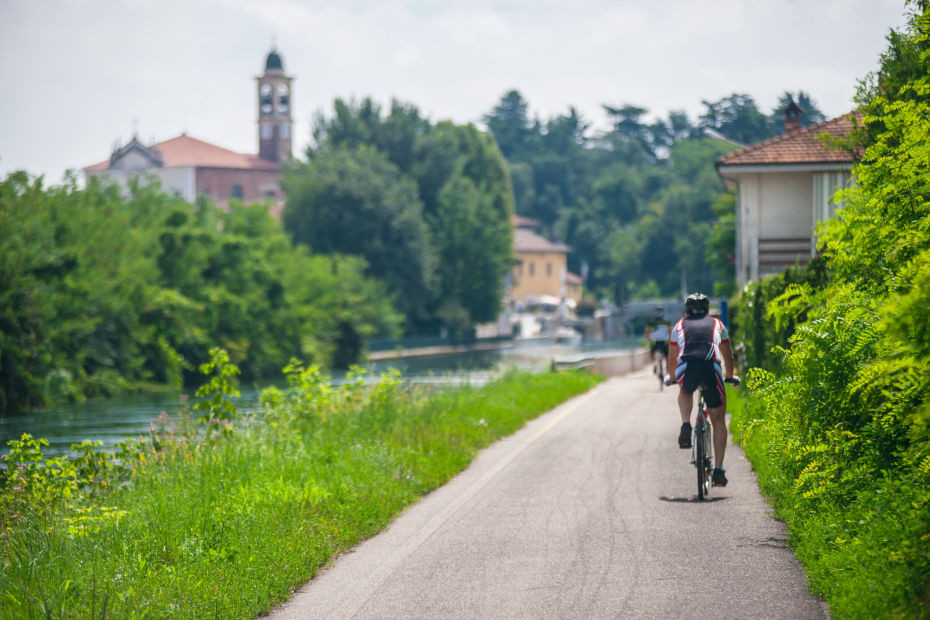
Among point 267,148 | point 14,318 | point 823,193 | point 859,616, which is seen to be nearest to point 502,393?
point 823,193

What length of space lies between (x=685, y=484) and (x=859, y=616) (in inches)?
229

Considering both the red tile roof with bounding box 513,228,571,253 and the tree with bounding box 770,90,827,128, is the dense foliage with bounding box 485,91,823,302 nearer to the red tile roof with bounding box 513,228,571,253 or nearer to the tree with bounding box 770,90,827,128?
the red tile roof with bounding box 513,228,571,253

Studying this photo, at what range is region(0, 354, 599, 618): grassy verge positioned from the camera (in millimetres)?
7098

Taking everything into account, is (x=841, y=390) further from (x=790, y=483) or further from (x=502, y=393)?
(x=502, y=393)

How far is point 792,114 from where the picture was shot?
41156 millimetres

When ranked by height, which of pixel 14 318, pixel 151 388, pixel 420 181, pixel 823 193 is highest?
pixel 420 181

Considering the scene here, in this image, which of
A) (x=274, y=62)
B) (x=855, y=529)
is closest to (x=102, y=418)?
(x=855, y=529)

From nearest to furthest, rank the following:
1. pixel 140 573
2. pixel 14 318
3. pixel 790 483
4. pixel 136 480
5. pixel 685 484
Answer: pixel 140 573
pixel 790 483
pixel 685 484
pixel 136 480
pixel 14 318

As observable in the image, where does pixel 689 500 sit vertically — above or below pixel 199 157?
below

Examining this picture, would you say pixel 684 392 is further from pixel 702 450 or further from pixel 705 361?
pixel 702 450

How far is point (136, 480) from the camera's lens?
1264cm

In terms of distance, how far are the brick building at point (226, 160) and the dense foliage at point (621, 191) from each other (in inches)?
1491

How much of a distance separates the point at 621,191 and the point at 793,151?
366ft

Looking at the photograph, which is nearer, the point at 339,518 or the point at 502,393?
the point at 339,518
